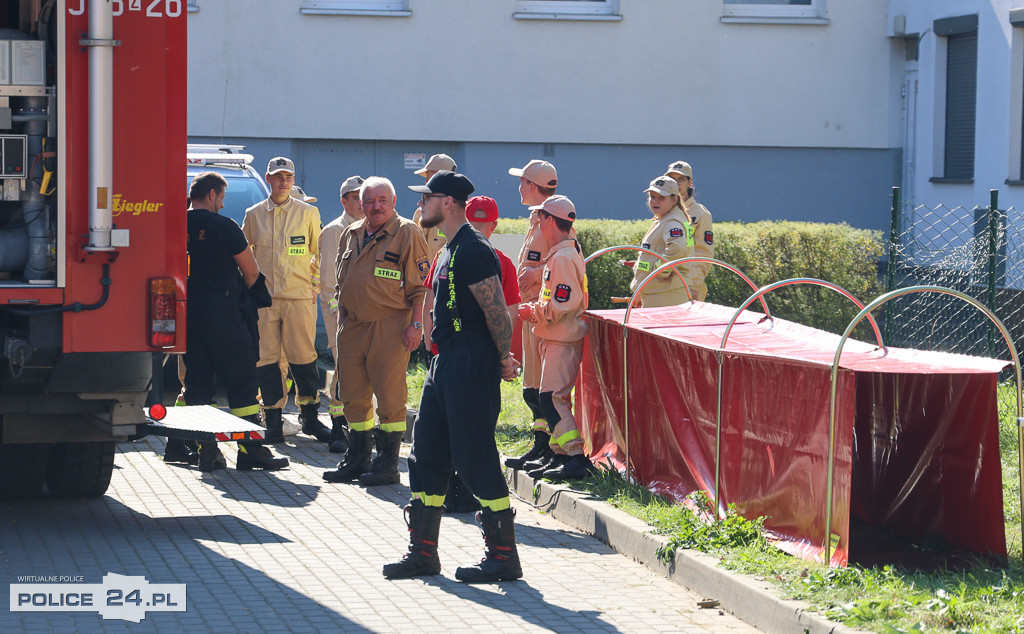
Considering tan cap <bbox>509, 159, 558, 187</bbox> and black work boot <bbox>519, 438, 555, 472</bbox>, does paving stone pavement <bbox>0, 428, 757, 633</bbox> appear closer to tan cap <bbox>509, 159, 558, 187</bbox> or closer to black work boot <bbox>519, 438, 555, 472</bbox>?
black work boot <bbox>519, 438, 555, 472</bbox>

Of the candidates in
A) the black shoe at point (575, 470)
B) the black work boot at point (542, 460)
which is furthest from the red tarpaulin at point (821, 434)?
the black work boot at point (542, 460)

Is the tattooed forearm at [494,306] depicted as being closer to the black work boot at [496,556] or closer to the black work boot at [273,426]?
the black work boot at [496,556]

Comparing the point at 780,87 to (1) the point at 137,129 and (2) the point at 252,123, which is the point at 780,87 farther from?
(1) the point at 137,129

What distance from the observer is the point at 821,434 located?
6.00 meters

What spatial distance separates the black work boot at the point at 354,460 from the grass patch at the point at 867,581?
80.9 inches

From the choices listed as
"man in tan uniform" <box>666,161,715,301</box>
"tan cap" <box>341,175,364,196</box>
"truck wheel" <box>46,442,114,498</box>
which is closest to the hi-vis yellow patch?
"tan cap" <box>341,175,364,196</box>

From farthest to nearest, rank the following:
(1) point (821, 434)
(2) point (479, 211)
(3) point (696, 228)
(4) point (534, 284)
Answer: (3) point (696, 228), (4) point (534, 284), (2) point (479, 211), (1) point (821, 434)

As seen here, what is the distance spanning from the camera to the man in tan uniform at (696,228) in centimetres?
1084

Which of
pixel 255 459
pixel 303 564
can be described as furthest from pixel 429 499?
pixel 255 459

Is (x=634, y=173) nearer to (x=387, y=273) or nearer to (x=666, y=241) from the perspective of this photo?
(x=666, y=241)

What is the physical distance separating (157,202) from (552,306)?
8.17 feet

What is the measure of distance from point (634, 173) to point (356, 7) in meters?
4.52

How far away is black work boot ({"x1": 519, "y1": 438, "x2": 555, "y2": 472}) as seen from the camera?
28.3ft

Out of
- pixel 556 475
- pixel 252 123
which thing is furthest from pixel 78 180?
pixel 252 123
